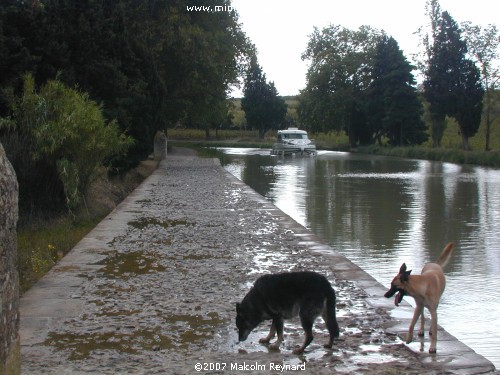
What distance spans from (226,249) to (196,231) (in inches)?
79.8

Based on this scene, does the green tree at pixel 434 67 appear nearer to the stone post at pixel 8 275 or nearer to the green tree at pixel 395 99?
the green tree at pixel 395 99

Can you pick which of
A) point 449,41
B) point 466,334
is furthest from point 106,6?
point 449,41

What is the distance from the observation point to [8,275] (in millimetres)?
4059

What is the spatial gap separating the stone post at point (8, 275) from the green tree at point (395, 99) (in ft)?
197

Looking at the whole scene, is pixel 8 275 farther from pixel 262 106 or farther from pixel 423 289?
pixel 262 106

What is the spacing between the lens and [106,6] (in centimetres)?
2608

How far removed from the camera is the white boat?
180ft

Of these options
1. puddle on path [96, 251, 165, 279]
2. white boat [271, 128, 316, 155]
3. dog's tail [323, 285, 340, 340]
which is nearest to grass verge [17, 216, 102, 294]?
puddle on path [96, 251, 165, 279]

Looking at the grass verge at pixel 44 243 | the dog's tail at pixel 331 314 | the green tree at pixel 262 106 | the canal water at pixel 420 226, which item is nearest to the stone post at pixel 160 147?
the canal water at pixel 420 226

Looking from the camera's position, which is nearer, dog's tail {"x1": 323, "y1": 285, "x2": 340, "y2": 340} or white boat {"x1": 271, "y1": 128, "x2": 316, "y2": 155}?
dog's tail {"x1": 323, "y1": 285, "x2": 340, "y2": 340}

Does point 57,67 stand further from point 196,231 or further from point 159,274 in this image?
point 159,274

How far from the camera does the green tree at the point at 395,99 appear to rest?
62969 millimetres

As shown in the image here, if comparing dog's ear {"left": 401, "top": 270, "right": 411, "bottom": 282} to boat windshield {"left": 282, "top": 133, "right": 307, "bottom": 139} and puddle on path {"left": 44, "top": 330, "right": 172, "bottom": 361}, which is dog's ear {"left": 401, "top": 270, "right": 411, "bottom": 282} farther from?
boat windshield {"left": 282, "top": 133, "right": 307, "bottom": 139}

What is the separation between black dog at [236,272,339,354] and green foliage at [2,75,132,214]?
8957 mm
